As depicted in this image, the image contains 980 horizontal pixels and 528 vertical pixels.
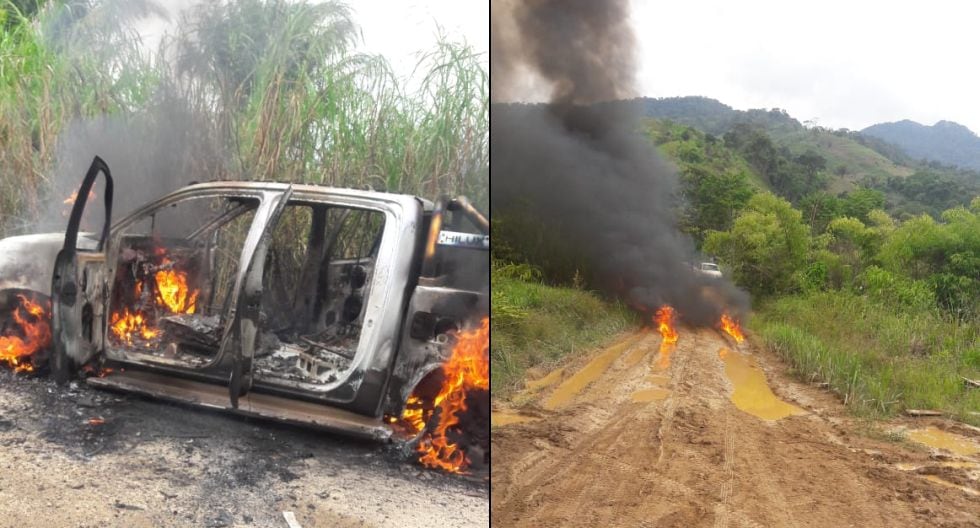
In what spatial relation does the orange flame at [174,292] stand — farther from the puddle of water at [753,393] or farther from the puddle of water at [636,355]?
the puddle of water at [753,393]

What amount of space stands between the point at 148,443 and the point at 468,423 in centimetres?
145

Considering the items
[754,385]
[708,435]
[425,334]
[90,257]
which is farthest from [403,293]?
[754,385]

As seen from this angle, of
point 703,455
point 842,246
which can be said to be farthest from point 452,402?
point 842,246

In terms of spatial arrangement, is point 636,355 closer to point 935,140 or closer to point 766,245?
point 766,245

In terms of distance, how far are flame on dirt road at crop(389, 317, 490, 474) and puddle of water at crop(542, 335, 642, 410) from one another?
195cm

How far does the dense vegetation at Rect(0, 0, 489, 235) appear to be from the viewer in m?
3.66

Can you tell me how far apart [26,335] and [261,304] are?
45.0 inches

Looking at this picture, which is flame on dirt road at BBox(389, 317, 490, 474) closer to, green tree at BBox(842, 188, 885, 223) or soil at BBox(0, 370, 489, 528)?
soil at BBox(0, 370, 489, 528)

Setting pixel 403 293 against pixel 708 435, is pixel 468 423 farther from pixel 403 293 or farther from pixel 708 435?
pixel 708 435

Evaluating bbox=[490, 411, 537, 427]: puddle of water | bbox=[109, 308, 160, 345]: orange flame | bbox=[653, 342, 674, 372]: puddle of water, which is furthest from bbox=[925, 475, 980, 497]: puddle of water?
bbox=[109, 308, 160, 345]: orange flame


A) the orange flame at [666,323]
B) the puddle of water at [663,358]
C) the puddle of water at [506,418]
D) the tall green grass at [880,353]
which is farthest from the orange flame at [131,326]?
the tall green grass at [880,353]

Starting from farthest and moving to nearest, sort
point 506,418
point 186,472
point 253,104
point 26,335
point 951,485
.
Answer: point 506,418 < point 951,485 < point 253,104 < point 26,335 < point 186,472

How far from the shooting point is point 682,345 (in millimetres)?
6195

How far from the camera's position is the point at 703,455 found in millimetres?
5043
